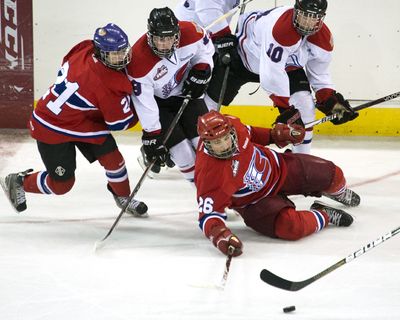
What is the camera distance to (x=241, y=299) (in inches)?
119

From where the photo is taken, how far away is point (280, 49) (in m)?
4.20

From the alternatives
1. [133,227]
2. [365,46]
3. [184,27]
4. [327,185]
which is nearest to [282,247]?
[327,185]

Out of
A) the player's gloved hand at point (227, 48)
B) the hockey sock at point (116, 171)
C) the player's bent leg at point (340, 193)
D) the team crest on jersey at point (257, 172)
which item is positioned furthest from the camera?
the player's gloved hand at point (227, 48)

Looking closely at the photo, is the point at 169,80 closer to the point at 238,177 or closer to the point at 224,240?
the point at 238,177

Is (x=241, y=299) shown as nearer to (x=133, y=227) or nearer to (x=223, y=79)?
(x=133, y=227)

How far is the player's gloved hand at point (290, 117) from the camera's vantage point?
414 centimetres

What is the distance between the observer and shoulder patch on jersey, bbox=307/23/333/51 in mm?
4316

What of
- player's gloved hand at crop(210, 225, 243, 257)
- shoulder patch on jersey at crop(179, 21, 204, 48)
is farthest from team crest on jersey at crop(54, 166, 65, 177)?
player's gloved hand at crop(210, 225, 243, 257)

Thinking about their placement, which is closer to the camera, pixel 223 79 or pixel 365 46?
pixel 223 79

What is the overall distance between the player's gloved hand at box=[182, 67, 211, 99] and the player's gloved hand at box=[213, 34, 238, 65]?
0.57m

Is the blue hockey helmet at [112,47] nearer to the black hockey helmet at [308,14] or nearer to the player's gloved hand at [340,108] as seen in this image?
the black hockey helmet at [308,14]

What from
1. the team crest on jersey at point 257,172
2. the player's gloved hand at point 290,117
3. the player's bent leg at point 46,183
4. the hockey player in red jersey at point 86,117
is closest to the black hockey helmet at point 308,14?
the player's gloved hand at point 290,117

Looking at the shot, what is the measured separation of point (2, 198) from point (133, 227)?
0.87 m

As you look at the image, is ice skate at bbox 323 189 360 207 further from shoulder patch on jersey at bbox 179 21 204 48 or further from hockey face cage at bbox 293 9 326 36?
shoulder patch on jersey at bbox 179 21 204 48
